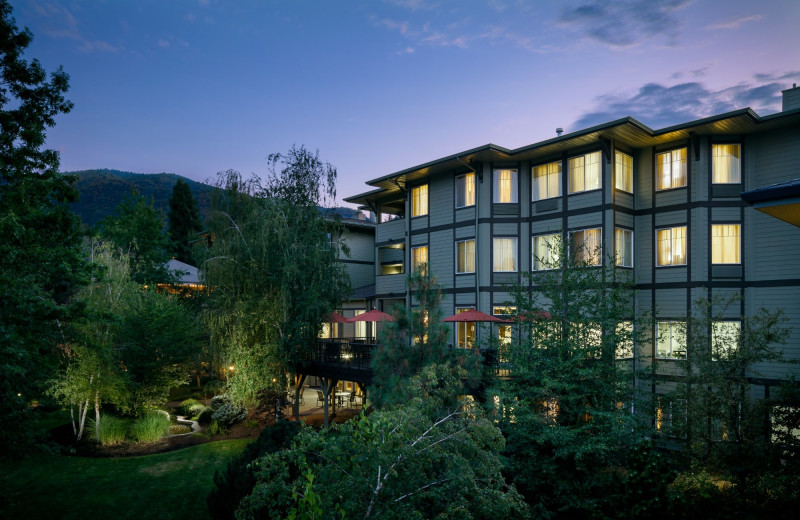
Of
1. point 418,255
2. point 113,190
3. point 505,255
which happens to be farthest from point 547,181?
point 113,190

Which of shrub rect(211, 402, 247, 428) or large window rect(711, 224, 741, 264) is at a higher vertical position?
large window rect(711, 224, 741, 264)

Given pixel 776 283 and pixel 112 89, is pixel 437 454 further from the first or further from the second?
pixel 112 89

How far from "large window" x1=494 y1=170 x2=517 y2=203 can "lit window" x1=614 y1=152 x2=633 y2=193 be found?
3997mm

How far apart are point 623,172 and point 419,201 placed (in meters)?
9.05

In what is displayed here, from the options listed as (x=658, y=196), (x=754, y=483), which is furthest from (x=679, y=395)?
(x=658, y=196)

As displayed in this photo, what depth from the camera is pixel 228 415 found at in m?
20.4

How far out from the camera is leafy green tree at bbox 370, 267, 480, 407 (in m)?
12.0

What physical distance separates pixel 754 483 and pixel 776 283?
9.01 meters

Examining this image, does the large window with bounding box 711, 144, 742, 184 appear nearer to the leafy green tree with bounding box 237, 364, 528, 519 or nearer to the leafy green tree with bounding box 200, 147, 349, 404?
the leafy green tree with bounding box 200, 147, 349, 404

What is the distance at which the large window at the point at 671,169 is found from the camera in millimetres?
17406

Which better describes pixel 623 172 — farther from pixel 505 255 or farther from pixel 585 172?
pixel 505 255

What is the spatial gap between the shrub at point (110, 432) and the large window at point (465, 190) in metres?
16.6

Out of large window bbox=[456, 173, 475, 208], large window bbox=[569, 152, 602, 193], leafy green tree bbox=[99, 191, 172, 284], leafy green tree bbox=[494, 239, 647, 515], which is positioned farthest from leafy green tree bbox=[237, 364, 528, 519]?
leafy green tree bbox=[99, 191, 172, 284]

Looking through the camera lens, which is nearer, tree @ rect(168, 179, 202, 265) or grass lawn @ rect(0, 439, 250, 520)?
grass lawn @ rect(0, 439, 250, 520)
